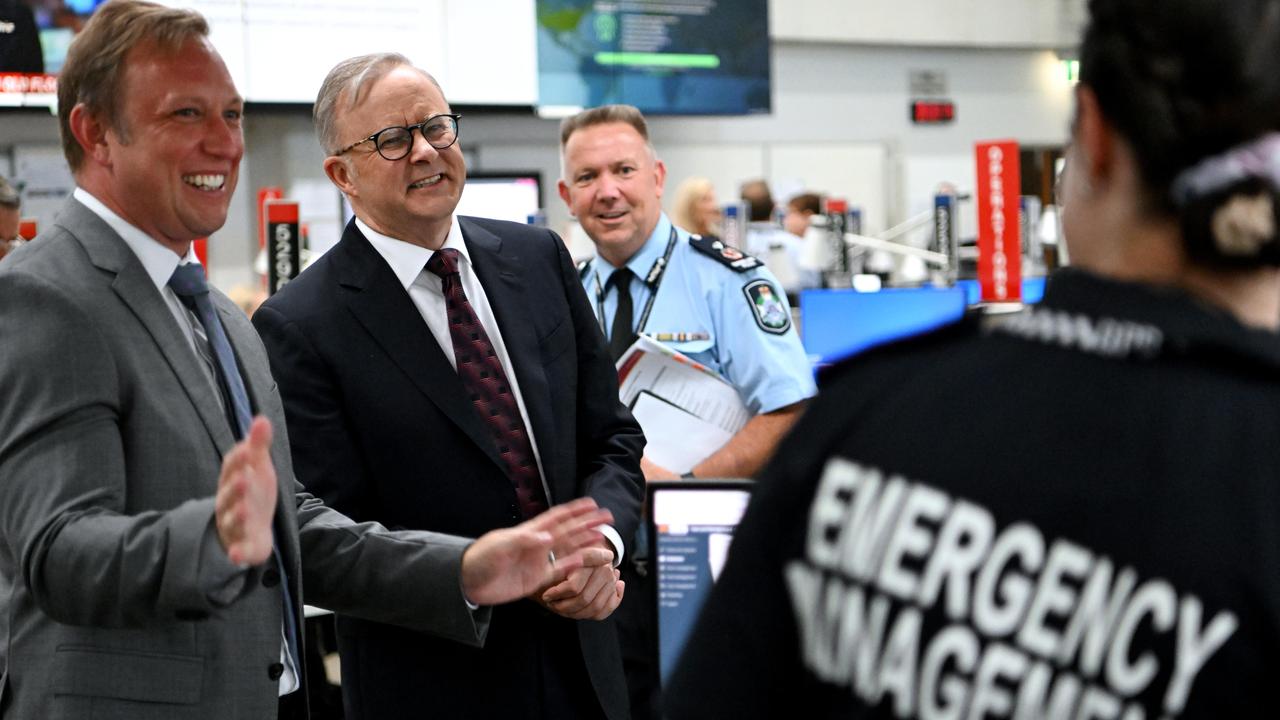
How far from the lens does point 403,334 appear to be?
192 cm

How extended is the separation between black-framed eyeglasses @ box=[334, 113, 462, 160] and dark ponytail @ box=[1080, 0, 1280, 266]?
1305 millimetres

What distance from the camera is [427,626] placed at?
1.75 m

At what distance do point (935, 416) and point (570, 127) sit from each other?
7.52 feet

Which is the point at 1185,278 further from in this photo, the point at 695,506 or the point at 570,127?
the point at 570,127

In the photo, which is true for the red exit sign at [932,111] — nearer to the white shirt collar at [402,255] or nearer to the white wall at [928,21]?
the white wall at [928,21]

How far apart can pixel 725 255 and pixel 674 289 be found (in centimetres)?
13

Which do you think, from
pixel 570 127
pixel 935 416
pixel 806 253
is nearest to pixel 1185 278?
pixel 935 416

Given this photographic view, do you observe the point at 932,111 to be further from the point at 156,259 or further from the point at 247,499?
the point at 247,499

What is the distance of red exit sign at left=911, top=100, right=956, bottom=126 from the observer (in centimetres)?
1195

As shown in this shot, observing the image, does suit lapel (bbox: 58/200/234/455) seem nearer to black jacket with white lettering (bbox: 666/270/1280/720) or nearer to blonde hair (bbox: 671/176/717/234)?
black jacket with white lettering (bbox: 666/270/1280/720)

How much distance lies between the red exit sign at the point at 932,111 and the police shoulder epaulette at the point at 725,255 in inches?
374

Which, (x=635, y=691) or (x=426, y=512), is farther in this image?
(x=635, y=691)

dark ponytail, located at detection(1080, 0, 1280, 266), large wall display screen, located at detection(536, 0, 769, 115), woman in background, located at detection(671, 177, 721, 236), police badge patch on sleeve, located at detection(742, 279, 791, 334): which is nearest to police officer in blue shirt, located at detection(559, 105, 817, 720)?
police badge patch on sleeve, located at detection(742, 279, 791, 334)

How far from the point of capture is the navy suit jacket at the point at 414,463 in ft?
6.14
